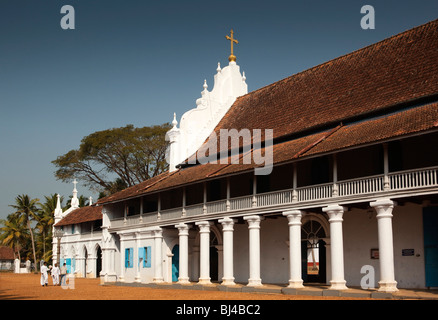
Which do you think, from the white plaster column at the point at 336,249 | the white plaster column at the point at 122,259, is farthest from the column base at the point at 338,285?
the white plaster column at the point at 122,259

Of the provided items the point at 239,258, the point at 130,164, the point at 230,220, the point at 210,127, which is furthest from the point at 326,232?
the point at 130,164

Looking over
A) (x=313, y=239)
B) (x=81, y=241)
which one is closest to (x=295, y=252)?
(x=313, y=239)

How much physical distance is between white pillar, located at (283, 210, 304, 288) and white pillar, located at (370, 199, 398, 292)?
413 cm

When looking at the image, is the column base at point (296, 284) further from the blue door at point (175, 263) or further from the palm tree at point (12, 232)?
the palm tree at point (12, 232)

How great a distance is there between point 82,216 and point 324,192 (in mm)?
35830

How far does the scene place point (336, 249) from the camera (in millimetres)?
22000

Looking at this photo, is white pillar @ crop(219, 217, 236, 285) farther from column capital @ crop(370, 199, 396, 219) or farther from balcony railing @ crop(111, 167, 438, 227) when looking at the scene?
column capital @ crop(370, 199, 396, 219)

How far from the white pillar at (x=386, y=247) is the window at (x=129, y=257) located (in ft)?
63.8

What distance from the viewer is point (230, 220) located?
90.3 feet

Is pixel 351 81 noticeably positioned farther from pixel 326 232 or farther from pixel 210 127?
pixel 210 127

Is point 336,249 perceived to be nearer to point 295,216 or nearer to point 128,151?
point 295,216

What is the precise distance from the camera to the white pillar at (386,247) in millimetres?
19703

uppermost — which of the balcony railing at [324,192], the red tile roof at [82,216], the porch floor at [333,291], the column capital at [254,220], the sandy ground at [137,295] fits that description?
→ the red tile roof at [82,216]
